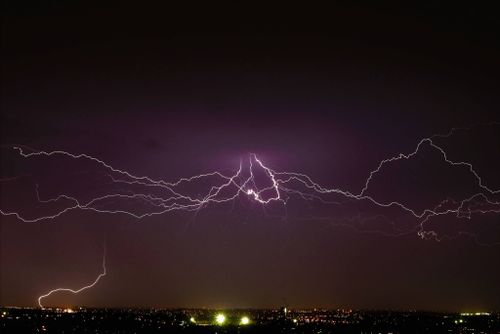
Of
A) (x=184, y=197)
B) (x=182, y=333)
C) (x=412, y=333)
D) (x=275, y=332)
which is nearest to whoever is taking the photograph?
(x=184, y=197)

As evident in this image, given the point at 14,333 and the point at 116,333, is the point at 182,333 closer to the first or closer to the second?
the point at 116,333

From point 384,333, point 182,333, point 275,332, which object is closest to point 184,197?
point 182,333

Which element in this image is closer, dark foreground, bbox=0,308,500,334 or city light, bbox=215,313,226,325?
dark foreground, bbox=0,308,500,334

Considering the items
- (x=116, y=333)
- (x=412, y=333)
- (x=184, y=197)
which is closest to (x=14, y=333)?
(x=116, y=333)

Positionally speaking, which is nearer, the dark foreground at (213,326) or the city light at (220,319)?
the dark foreground at (213,326)

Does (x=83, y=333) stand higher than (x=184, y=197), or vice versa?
(x=184, y=197)

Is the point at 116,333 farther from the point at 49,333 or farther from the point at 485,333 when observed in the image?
the point at 485,333

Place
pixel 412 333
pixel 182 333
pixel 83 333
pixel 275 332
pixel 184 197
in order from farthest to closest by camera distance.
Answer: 1. pixel 412 333
2. pixel 275 332
3. pixel 182 333
4. pixel 83 333
5. pixel 184 197

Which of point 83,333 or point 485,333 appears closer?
point 83,333

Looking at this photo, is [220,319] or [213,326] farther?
[220,319]
